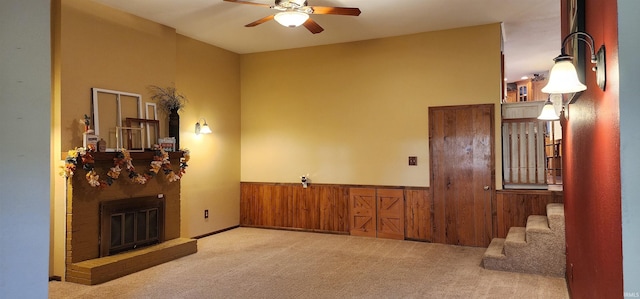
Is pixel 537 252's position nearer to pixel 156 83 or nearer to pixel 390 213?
pixel 390 213

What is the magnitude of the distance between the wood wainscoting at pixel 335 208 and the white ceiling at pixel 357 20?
2386mm

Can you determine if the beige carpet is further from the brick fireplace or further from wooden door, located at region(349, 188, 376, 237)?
wooden door, located at region(349, 188, 376, 237)

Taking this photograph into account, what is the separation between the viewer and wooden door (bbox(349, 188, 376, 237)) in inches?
264

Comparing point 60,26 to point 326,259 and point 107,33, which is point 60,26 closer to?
point 107,33

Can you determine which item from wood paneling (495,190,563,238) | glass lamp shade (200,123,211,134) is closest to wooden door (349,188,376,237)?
wood paneling (495,190,563,238)

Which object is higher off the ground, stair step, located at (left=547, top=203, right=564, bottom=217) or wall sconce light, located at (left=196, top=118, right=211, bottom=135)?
wall sconce light, located at (left=196, top=118, right=211, bottom=135)

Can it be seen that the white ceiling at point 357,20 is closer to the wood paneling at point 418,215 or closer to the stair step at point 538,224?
the wood paneling at point 418,215

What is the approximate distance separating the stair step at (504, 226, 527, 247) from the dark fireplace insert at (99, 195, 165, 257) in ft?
14.0

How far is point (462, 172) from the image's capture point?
6.07 m

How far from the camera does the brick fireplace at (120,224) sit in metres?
4.47

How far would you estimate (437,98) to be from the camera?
6.26 meters

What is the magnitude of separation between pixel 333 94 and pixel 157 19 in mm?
2913

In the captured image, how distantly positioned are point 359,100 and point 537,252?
3451mm

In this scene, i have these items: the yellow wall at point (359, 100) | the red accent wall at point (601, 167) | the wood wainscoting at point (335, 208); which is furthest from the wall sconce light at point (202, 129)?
the red accent wall at point (601, 167)
